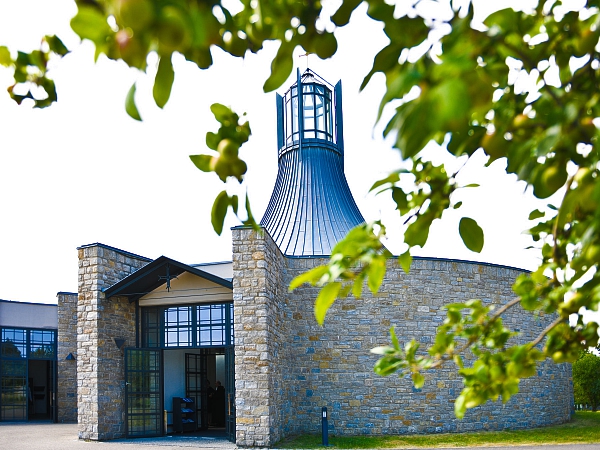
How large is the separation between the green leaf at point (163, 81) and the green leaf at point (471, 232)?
941mm

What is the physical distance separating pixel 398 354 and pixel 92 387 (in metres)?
12.0

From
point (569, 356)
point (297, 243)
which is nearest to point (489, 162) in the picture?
point (569, 356)

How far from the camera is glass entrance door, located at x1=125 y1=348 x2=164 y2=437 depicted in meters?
12.9

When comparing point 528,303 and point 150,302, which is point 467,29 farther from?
point 150,302

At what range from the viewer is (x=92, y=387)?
40.6ft

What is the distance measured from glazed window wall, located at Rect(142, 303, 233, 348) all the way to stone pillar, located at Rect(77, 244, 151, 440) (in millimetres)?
655

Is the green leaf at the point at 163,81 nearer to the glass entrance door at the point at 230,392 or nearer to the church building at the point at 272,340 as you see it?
the church building at the point at 272,340

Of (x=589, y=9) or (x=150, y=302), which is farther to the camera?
(x=150, y=302)

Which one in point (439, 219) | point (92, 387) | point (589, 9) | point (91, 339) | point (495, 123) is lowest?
point (92, 387)

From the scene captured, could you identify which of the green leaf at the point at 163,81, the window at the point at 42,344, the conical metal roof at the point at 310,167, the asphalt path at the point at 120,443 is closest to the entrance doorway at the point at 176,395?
the asphalt path at the point at 120,443

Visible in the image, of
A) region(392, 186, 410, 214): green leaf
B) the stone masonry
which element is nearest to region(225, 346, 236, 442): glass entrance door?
the stone masonry

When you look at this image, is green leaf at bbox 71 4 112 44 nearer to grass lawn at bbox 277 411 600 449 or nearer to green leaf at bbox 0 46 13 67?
green leaf at bbox 0 46 13 67

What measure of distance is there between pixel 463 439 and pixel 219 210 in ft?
38.8

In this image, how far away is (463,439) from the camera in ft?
38.6
